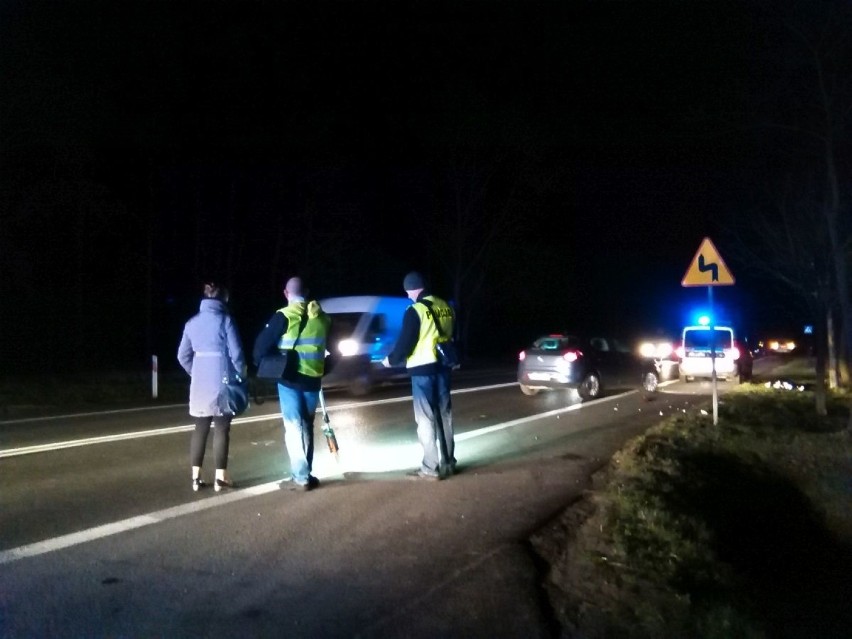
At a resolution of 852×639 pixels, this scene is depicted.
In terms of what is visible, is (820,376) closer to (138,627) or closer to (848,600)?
(848,600)

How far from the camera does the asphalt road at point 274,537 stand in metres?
5.13

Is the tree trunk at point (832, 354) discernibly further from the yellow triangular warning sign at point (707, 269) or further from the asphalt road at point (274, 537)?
the asphalt road at point (274, 537)

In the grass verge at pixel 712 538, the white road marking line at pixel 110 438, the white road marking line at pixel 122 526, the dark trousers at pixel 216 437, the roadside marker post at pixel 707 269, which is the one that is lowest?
the grass verge at pixel 712 538

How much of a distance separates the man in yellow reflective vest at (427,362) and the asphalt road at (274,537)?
1.39ft

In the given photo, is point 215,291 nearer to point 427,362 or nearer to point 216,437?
point 216,437

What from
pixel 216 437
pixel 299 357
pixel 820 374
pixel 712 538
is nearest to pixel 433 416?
pixel 299 357

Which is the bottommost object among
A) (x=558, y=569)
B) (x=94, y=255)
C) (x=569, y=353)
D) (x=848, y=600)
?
(x=848, y=600)

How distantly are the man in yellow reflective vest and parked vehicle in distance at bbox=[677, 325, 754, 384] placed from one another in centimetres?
1494

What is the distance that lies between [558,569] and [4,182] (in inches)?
901

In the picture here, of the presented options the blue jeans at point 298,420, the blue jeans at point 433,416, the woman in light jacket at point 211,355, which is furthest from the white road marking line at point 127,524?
the blue jeans at point 433,416

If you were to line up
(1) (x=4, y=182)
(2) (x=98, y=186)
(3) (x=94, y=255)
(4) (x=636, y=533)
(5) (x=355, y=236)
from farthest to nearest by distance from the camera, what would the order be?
1. (5) (x=355, y=236)
2. (3) (x=94, y=255)
3. (2) (x=98, y=186)
4. (1) (x=4, y=182)
5. (4) (x=636, y=533)

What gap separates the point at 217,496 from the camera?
26.7ft

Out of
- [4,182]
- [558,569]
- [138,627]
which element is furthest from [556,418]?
[4,182]

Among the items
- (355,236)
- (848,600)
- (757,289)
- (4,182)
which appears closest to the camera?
(848,600)
